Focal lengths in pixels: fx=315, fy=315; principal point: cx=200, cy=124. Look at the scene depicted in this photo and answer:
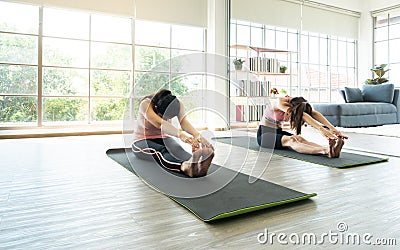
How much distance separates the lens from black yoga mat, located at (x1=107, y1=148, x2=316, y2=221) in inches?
57.6

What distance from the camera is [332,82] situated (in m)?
7.52

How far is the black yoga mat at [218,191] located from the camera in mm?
1462

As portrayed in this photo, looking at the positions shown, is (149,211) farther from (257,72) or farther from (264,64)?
(264,64)

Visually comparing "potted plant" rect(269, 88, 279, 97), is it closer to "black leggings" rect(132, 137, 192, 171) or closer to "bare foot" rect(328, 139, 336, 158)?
"bare foot" rect(328, 139, 336, 158)

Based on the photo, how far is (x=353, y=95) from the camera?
616 centimetres

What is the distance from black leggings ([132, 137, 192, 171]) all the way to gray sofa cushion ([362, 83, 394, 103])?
4670 mm

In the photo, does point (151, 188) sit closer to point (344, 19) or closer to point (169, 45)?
point (169, 45)

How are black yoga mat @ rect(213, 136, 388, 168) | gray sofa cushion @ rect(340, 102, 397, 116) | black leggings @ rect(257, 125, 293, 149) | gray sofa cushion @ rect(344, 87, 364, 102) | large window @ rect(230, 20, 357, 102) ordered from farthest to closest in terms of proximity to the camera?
1. large window @ rect(230, 20, 357, 102)
2. gray sofa cushion @ rect(344, 87, 364, 102)
3. gray sofa cushion @ rect(340, 102, 397, 116)
4. black leggings @ rect(257, 125, 293, 149)
5. black yoga mat @ rect(213, 136, 388, 168)

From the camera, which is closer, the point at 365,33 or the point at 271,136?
the point at 271,136

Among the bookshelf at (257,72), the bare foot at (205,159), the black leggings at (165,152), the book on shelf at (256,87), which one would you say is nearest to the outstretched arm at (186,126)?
the bare foot at (205,159)

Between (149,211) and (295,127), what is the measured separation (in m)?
1.92

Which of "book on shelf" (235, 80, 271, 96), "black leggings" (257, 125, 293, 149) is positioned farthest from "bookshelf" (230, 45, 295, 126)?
"black leggings" (257, 125, 293, 149)

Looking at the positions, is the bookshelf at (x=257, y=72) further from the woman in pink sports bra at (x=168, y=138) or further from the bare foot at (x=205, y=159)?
the bare foot at (x=205, y=159)

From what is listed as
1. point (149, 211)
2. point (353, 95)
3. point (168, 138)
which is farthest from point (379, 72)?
point (149, 211)
